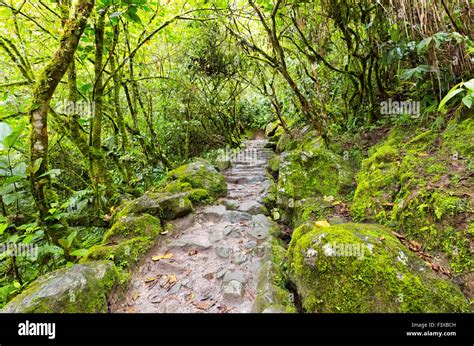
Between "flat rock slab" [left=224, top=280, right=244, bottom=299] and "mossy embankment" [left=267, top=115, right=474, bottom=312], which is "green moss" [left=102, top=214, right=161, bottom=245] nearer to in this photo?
"flat rock slab" [left=224, top=280, right=244, bottom=299]

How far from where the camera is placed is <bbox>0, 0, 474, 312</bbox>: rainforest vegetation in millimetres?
2211

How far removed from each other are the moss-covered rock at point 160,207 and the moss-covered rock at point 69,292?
147cm

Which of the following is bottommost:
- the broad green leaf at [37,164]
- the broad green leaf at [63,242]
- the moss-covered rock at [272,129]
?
the broad green leaf at [63,242]

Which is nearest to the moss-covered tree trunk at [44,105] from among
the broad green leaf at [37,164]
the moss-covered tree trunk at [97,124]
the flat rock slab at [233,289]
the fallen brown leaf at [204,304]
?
the broad green leaf at [37,164]

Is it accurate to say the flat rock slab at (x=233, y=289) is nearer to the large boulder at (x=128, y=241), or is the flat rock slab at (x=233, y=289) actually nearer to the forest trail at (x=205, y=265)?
the forest trail at (x=205, y=265)

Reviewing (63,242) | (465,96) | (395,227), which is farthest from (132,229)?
(465,96)

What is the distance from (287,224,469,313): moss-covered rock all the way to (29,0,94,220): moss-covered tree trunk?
284cm

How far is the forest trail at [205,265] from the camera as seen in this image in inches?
102

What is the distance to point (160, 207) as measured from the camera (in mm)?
4227

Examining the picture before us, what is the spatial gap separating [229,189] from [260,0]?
4.10 metres

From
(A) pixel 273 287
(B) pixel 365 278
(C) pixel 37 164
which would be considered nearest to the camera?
(B) pixel 365 278

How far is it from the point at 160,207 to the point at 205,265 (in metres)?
1.50

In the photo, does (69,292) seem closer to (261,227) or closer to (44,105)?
(44,105)

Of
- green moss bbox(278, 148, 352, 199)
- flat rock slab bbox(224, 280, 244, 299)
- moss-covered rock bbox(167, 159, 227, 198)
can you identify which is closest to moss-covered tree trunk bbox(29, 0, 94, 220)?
flat rock slab bbox(224, 280, 244, 299)
